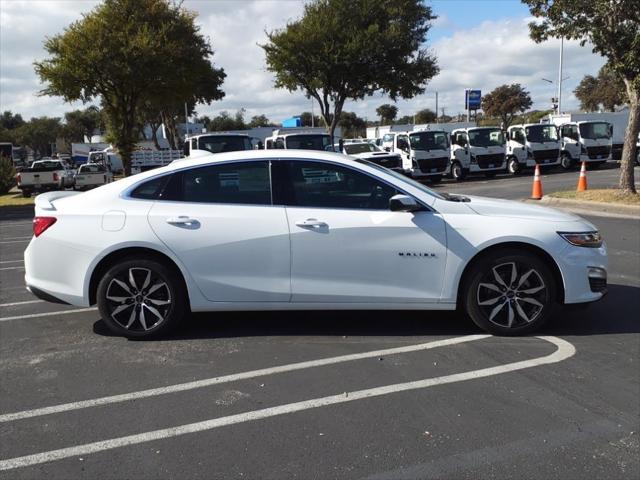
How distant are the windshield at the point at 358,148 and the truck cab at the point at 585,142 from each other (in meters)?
9.75

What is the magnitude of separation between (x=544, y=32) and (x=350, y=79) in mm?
13790

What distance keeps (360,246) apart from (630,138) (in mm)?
11588

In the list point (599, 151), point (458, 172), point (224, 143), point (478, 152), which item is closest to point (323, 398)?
point (224, 143)

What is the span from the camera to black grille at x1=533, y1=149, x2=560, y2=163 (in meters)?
26.0

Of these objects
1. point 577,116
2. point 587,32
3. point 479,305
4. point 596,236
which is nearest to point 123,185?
point 479,305

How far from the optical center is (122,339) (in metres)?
5.11

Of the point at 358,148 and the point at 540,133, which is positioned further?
the point at 540,133

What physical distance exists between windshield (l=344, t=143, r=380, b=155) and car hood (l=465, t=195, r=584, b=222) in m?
17.2

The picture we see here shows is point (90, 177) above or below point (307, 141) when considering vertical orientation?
below

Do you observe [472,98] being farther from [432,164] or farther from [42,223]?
[42,223]

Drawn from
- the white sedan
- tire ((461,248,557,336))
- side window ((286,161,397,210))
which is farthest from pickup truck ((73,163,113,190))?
tire ((461,248,557,336))

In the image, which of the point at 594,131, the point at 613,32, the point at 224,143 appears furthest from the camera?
the point at 594,131

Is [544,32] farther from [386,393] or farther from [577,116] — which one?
[577,116]

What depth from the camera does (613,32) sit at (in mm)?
13094
